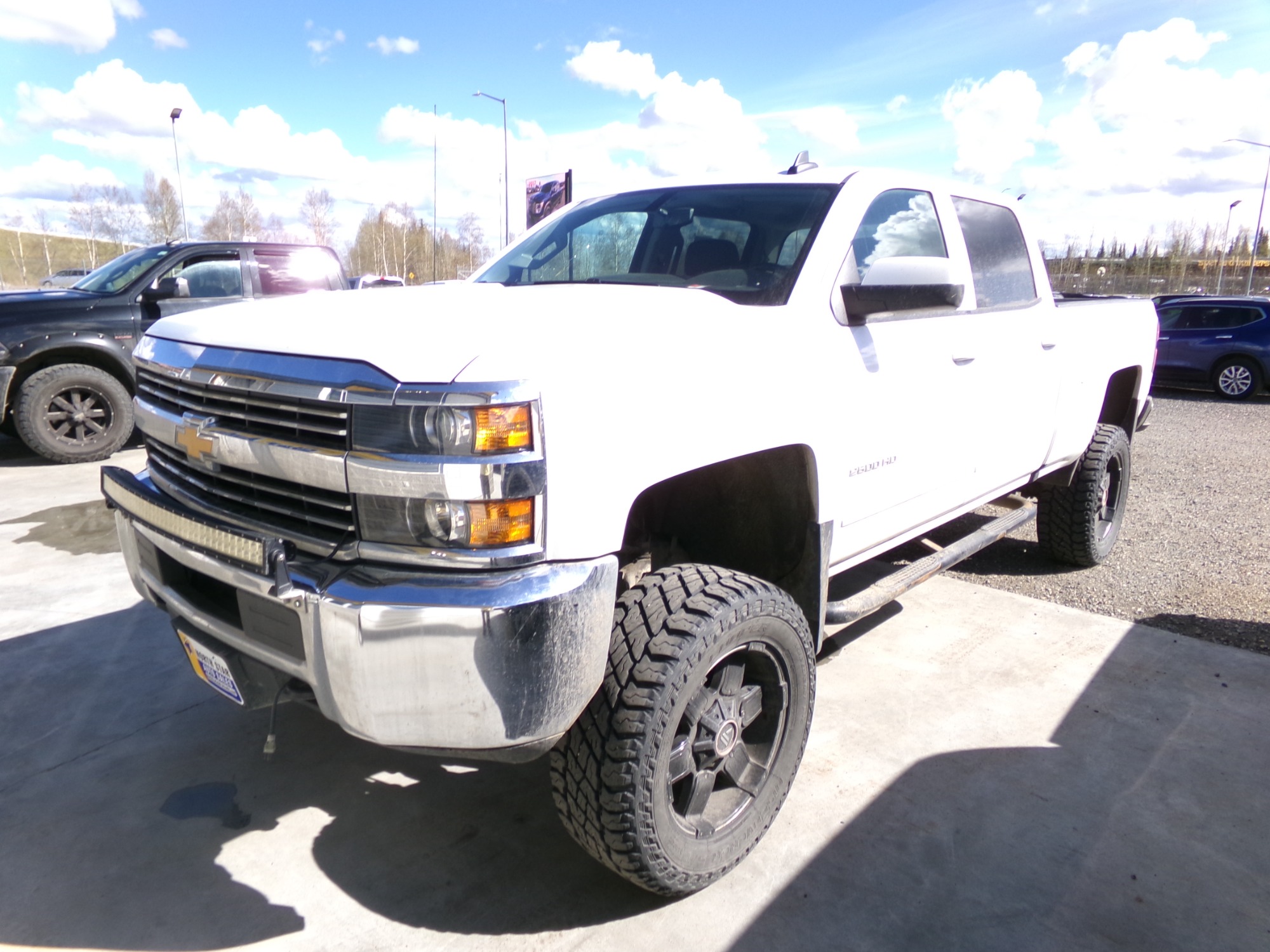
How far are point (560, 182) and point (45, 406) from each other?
44.5 feet

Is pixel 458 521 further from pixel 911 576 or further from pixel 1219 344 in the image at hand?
pixel 1219 344

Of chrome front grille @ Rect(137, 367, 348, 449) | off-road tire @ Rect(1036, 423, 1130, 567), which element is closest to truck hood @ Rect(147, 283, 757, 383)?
chrome front grille @ Rect(137, 367, 348, 449)

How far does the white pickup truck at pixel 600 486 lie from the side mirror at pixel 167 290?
211 inches

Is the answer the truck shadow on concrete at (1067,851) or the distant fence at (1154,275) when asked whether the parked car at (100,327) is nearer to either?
the truck shadow on concrete at (1067,851)

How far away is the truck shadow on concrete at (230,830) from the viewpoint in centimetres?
228

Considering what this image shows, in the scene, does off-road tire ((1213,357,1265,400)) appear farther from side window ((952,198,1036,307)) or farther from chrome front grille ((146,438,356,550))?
chrome front grille ((146,438,356,550))

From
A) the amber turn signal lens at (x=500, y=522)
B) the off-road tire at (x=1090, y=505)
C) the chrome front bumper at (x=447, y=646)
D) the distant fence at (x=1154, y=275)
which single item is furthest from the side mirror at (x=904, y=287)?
the distant fence at (x=1154, y=275)

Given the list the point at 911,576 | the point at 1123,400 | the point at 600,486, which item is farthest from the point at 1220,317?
the point at 600,486

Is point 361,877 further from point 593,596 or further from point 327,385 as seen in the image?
point 327,385

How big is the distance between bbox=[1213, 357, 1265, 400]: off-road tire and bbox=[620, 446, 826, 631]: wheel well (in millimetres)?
14542

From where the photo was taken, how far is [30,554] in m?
5.12

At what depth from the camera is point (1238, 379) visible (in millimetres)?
13969

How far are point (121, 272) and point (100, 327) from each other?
0.78 meters

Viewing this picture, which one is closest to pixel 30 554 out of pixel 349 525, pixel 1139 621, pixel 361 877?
pixel 361 877
